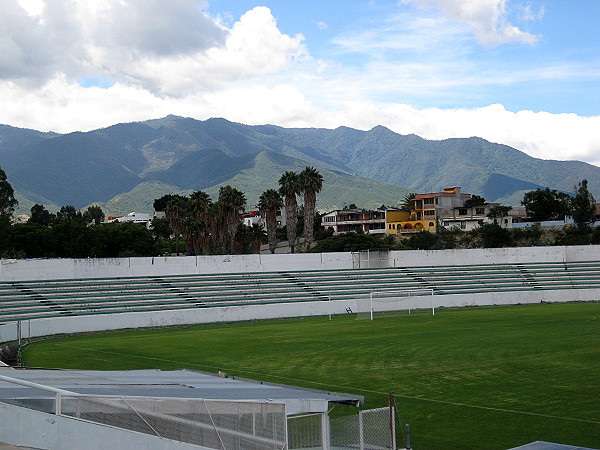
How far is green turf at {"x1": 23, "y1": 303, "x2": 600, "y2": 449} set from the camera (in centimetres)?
1539

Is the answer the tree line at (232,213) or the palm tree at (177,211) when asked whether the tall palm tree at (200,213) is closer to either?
the tree line at (232,213)

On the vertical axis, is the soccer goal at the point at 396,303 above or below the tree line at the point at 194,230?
below

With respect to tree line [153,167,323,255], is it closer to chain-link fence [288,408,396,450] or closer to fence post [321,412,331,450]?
chain-link fence [288,408,396,450]

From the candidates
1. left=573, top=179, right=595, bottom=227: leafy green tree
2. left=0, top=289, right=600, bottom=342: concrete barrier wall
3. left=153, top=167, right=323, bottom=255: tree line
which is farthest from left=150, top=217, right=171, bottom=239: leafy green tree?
left=0, top=289, right=600, bottom=342: concrete barrier wall

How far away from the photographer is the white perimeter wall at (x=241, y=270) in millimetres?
43175

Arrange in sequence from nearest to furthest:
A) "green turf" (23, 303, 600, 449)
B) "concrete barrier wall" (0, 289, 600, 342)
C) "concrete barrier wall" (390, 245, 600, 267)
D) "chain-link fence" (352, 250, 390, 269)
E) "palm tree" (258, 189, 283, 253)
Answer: "green turf" (23, 303, 600, 449)
"concrete barrier wall" (0, 289, 600, 342)
"chain-link fence" (352, 250, 390, 269)
"concrete barrier wall" (390, 245, 600, 267)
"palm tree" (258, 189, 283, 253)

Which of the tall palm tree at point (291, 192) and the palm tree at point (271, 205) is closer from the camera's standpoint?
the tall palm tree at point (291, 192)

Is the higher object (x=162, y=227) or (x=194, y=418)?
(x=162, y=227)

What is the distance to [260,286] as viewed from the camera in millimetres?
55000

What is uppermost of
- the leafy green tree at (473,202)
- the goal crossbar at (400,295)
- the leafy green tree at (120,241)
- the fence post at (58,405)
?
the leafy green tree at (473,202)

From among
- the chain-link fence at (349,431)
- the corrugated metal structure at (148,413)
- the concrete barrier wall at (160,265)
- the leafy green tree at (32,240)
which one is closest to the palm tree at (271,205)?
the leafy green tree at (32,240)

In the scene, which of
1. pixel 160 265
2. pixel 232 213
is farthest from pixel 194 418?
pixel 232 213

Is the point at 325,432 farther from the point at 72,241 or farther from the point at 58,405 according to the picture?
the point at 72,241

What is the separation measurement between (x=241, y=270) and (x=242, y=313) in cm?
1006
